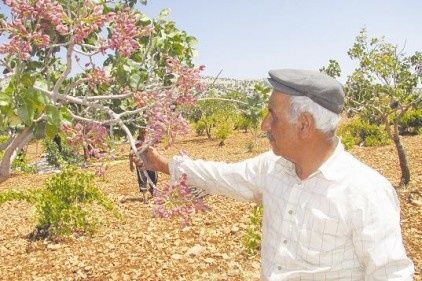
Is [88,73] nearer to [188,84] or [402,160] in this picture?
[188,84]

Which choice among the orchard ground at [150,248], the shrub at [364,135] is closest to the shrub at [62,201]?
the orchard ground at [150,248]

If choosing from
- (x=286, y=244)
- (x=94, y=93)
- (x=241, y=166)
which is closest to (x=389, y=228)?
(x=286, y=244)

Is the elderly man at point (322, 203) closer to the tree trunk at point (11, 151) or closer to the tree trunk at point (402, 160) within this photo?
the tree trunk at point (11, 151)

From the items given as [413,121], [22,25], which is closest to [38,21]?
[22,25]

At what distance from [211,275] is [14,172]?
59.5 ft

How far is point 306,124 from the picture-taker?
2357 millimetres

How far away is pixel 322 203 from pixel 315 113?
1.62 ft

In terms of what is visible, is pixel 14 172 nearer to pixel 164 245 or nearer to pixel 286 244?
pixel 164 245

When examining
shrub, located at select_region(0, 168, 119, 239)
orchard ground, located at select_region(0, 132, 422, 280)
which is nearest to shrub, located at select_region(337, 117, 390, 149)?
orchard ground, located at select_region(0, 132, 422, 280)

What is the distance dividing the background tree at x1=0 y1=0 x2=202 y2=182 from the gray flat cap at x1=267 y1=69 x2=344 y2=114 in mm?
641

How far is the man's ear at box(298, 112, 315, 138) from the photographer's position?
7.68 feet

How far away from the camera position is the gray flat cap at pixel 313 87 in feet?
7.49

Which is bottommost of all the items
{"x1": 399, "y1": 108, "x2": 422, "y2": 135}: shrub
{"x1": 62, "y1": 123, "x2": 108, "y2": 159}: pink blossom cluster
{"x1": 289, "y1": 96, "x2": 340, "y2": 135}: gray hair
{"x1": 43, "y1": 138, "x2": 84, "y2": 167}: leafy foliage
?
{"x1": 43, "y1": 138, "x2": 84, "y2": 167}: leafy foliage

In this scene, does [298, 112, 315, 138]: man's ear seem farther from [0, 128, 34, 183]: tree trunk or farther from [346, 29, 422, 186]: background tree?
[346, 29, 422, 186]: background tree
